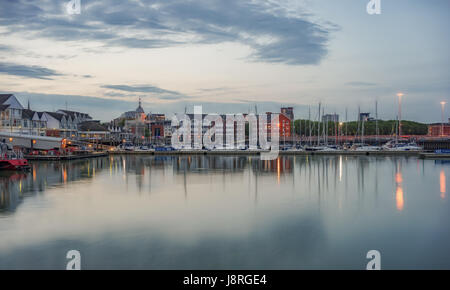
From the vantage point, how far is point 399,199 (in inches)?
1091

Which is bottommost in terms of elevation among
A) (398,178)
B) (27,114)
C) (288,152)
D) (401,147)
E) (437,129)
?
(398,178)

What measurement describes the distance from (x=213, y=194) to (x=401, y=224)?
14.2m

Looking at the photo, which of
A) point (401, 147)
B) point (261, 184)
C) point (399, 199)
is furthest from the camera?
point (401, 147)

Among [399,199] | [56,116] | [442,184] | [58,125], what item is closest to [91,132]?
[58,125]

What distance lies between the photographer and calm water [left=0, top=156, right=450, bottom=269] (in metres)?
14.1

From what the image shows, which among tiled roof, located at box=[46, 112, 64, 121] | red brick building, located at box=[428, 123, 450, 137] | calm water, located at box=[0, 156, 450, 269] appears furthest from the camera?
red brick building, located at box=[428, 123, 450, 137]

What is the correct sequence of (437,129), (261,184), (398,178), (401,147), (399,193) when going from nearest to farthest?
(399,193) → (261,184) → (398,178) → (401,147) → (437,129)

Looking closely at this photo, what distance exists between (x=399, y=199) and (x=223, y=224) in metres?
15.8

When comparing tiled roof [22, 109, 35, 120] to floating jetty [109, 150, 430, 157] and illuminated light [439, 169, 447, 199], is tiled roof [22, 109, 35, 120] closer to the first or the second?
floating jetty [109, 150, 430, 157]

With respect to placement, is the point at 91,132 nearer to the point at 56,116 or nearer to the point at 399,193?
the point at 56,116

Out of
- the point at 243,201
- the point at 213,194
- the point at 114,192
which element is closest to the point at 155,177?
the point at 114,192

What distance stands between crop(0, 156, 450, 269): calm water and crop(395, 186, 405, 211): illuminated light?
0.12 metres

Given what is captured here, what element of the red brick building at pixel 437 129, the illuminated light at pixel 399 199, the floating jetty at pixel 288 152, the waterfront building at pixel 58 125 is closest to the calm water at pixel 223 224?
the illuminated light at pixel 399 199

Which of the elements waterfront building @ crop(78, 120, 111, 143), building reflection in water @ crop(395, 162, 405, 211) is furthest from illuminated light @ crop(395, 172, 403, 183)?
waterfront building @ crop(78, 120, 111, 143)
